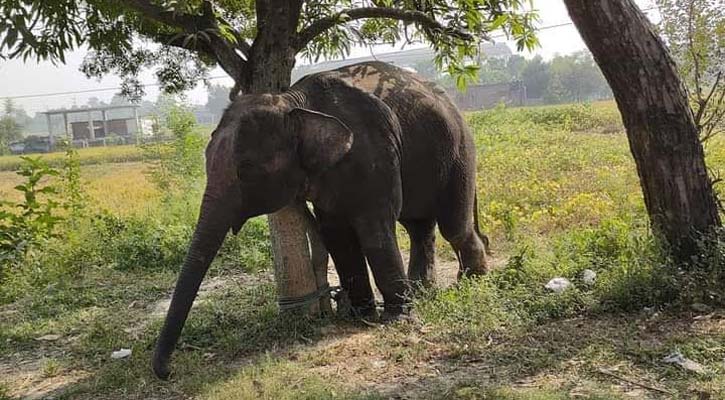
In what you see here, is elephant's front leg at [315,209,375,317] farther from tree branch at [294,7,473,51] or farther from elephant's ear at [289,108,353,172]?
tree branch at [294,7,473,51]

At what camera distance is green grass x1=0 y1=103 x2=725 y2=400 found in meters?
4.04

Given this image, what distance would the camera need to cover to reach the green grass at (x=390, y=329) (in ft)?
13.3

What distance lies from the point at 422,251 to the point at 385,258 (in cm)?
127

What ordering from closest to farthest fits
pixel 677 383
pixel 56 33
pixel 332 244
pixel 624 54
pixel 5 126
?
pixel 677 383, pixel 56 33, pixel 624 54, pixel 332 244, pixel 5 126

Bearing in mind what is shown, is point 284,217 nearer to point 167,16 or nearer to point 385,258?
point 385,258

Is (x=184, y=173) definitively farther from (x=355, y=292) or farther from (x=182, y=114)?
(x=355, y=292)

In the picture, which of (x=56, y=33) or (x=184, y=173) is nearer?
(x=56, y=33)

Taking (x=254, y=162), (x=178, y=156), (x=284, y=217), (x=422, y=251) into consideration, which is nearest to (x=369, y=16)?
(x=284, y=217)

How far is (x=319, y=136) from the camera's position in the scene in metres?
4.84

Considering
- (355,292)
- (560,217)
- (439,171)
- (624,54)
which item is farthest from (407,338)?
(560,217)

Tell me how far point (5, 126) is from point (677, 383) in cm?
2930

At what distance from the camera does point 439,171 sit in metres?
5.93

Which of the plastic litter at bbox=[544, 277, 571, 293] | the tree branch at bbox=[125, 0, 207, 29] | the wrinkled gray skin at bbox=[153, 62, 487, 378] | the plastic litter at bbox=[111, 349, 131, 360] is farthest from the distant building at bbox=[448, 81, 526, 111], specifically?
the plastic litter at bbox=[111, 349, 131, 360]

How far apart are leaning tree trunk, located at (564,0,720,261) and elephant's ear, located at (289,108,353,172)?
2.05 m
